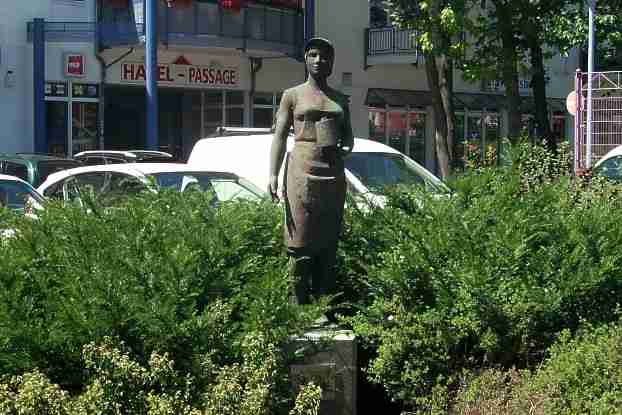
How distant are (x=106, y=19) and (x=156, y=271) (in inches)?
927

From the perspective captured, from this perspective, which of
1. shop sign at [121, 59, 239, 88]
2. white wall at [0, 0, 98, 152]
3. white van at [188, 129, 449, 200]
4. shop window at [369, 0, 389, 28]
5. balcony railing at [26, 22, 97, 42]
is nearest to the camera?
white van at [188, 129, 449, 200]

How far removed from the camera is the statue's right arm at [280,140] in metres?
7.26

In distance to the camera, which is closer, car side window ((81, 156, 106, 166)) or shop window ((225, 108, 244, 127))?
car side window ((81, 156, 106, 166))

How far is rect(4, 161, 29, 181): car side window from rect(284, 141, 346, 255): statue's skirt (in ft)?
37.2

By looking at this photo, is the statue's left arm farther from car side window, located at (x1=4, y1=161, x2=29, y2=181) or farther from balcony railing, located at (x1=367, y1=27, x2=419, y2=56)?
balcony railing, located at (x1=367, y1=27, x2=419, y2=56)

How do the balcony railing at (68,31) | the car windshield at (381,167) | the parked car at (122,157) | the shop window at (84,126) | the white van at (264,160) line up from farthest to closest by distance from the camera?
the shop window at (84,126) < the balcony railing at (68,31) < the parked car at (122,157) < the white van at (264,160) < the car windshield at (381,167)

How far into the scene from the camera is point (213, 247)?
6.52 m

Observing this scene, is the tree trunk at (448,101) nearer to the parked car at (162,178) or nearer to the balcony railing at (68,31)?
the parked car at (162,178)

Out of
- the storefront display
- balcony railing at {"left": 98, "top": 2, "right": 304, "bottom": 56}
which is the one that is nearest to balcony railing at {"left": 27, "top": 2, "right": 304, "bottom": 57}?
balcony railing at {"left": 98, "top": 2, "right": 304, "bottom": 56}

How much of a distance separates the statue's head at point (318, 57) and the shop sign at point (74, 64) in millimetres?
22078

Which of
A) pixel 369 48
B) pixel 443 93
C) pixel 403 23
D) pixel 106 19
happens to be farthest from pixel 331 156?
pixel 369 48

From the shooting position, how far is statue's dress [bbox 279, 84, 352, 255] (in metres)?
6.98

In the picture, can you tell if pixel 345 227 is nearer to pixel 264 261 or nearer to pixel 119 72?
pixel 264 261

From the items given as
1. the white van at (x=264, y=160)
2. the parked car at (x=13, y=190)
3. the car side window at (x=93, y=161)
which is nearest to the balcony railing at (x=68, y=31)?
the car side window at (x=93, y=161)
